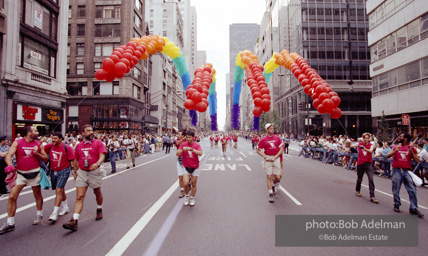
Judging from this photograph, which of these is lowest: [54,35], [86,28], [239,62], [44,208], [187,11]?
Result: [44,208]

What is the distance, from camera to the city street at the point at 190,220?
3.71 meters

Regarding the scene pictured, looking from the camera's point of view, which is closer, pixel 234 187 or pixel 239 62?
pixel 234 187

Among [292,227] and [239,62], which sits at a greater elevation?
[239,62]

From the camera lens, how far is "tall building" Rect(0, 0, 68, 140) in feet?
57.9

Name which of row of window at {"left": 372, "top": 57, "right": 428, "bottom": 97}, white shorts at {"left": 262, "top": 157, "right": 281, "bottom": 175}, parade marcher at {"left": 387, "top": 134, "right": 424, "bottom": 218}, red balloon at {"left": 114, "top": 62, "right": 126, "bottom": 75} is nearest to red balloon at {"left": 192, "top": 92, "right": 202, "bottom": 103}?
red balloon at {"left": 114, "top": 62, "right": 126, "bottom": 75}

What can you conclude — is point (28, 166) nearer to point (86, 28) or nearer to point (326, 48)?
point (86, 28)

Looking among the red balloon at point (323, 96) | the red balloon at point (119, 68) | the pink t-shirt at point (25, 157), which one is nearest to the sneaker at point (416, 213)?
the red balloon at point (323, 96)

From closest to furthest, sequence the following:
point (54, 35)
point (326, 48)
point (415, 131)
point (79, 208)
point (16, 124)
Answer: point (79, 208) < point (16, 124) < point (415, 131) < point (54, 35) < point (326, 48)

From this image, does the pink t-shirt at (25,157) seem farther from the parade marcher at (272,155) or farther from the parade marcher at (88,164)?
the parade marcher at (272,155)

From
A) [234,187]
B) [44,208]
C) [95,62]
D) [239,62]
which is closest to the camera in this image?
[44,208]

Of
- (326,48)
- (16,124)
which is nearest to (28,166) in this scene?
(16,124)

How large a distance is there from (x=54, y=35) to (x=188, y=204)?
2558 centimetres

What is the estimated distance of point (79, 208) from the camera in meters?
4.59

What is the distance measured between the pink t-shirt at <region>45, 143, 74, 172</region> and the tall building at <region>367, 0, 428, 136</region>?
65.9 feet
